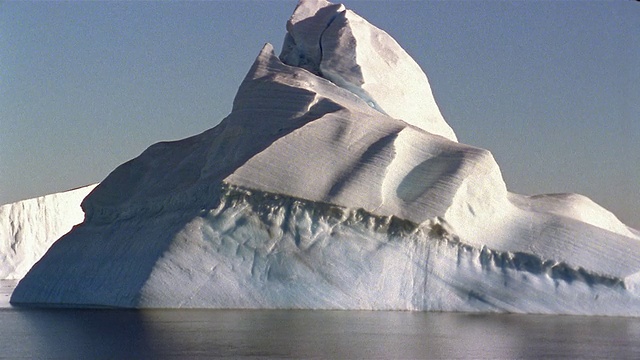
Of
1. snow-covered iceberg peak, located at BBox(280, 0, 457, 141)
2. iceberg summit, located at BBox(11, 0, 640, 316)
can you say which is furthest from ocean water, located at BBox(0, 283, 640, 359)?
snow-covered iceberg peak, located at BBox(280, 0, 457, 141)

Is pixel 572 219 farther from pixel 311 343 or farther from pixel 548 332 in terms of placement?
pixel 311 343

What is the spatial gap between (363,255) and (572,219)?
4.19 m

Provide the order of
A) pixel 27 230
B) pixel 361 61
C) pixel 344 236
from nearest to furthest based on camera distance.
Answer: pixel 344 236 → pixel 361 61 → pixel 27 230

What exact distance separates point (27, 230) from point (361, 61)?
2287 centimetres

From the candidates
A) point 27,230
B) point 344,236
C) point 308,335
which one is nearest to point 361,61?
point 344,236

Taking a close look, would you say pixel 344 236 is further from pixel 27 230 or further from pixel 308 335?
pixel 27 230

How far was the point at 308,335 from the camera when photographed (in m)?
18.5

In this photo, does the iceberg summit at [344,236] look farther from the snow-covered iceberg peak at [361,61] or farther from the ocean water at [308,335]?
the snow-covered iceberg peak at [361,61]

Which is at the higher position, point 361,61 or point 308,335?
point 361,61

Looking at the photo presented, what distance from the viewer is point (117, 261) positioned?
81.6 feet

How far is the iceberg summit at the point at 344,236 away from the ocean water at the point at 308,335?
46cm

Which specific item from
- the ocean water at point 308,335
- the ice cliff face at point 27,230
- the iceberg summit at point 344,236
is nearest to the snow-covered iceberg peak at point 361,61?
the iceberg summit at point 344,236

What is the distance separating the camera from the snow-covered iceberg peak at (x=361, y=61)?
28.8m

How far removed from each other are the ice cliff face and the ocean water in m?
24.3
